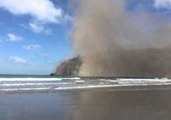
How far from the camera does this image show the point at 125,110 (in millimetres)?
17359

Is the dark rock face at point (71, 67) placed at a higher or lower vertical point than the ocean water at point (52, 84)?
higher

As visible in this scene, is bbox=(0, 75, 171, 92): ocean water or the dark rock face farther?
the dark rock face

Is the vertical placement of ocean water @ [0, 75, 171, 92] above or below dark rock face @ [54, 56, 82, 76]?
below

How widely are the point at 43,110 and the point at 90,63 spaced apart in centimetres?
8594

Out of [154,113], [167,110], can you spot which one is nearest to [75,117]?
[154,113]

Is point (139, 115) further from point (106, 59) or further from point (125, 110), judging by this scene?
point (106, 59)

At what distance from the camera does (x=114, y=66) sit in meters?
103

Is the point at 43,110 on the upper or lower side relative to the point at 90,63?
lower

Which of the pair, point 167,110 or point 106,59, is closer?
point 167,110

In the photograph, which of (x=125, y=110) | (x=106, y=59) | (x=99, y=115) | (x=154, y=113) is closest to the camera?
(x=99, y=115)

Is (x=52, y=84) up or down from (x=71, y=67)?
down

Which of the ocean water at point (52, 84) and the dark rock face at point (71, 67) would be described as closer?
the ocean water at point (52, 84)

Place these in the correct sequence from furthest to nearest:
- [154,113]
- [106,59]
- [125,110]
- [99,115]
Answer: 1. [106,59]
2. [125,110]
3. [154,113]
4. [99,115]

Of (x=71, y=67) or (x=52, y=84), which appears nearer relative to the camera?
Result: (x=52, y=84)
